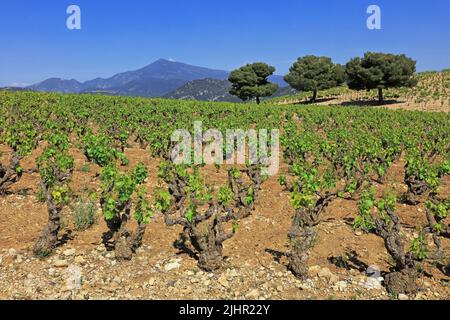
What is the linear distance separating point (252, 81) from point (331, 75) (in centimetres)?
1299

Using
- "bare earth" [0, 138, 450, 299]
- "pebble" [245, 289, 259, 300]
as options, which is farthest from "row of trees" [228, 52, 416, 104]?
"pebble" [245, 289, 259, 300]

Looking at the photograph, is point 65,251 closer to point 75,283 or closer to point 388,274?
point 75,283

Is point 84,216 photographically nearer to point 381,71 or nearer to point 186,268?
point 186,268

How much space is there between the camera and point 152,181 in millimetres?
13695

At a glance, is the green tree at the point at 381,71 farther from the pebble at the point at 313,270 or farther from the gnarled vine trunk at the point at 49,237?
the gnarled vine trunk at the point at 49,237

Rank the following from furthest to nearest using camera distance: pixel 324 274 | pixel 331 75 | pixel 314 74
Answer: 1. pixel 331 75
2. pixel 314 74
3. pixel 324 274

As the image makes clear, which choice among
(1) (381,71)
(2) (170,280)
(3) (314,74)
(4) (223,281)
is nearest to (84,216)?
(2) (170,280)

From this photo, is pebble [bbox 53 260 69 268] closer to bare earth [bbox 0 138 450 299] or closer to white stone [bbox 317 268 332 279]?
bare earth [bbox 0 138 450 299]

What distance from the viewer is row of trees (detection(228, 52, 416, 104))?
5178cm

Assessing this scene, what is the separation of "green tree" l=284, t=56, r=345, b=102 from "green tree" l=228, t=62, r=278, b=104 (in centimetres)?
394

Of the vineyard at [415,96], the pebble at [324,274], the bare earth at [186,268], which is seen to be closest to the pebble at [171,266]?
the bare earth at [186,268]

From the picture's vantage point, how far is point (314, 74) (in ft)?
202

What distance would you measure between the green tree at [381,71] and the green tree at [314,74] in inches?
266

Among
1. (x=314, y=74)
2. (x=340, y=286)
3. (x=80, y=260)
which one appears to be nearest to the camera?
(x=340, y=286)
